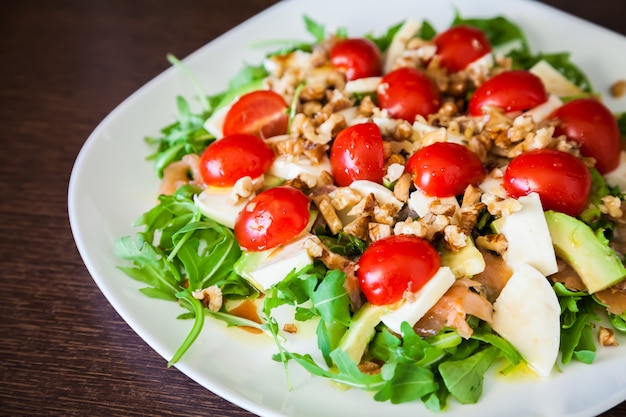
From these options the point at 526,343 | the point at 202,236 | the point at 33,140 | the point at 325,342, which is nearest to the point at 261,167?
the point at 202,236

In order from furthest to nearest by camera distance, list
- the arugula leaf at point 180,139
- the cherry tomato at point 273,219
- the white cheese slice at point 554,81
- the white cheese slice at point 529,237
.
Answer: the white cheese slice at point 554,81, the arugula leaf at point 180,139, the cherry tomato at point 273,219, the white cheese slice at point 529,237

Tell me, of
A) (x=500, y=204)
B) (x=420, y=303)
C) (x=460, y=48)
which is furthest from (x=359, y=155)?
(x=460, y=48)

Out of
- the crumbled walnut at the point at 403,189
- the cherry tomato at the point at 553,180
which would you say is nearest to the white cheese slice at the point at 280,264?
the crumbled walnut at the point at 403,189

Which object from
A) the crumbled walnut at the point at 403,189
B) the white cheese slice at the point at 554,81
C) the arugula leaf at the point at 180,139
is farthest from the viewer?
the white cheese slice at the point at 554,81

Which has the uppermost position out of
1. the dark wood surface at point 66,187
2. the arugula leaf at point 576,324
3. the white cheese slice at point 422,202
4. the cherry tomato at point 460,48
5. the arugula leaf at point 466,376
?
the cherry tomato at point 460,48

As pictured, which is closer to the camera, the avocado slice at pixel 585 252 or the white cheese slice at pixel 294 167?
the avocado slice at pixel 585 252

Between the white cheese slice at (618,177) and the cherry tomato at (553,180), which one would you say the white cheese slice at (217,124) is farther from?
the white cheese slice at (618,177)
